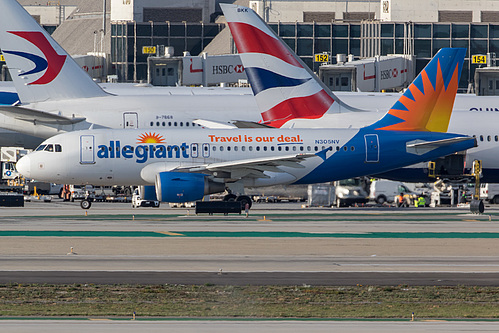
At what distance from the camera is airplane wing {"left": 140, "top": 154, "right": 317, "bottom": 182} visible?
4619 cm

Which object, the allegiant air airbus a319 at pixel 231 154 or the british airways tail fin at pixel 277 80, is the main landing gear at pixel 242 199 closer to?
the allegiant air airbus a319 at pixel 231 154

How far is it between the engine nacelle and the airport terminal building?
48.6 m

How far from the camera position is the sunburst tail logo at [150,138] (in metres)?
47.7

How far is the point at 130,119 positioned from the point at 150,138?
678 cm

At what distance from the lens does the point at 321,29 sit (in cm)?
10550

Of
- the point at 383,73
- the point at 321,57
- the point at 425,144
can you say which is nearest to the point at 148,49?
the point at 321,57

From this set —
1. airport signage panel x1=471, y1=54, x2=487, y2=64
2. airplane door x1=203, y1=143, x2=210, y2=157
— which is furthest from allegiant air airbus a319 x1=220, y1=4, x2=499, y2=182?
airport signage panel x1=471, y1=54, x2=487, y2=64

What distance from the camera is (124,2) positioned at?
11769 centimetres

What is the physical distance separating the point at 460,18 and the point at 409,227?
243ft

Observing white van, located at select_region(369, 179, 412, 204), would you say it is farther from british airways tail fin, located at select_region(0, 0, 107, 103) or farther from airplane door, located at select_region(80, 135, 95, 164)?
airplane door, located at select_region(80, 135, 95, 164)

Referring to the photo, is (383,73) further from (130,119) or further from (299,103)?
(130,119)

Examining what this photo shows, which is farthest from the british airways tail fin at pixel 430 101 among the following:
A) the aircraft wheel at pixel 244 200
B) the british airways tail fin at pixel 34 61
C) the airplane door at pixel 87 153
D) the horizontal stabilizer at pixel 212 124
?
the british airways tail fin at pixel 34 61

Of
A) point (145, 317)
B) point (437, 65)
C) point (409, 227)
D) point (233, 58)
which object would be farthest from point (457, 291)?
point (233, 58)

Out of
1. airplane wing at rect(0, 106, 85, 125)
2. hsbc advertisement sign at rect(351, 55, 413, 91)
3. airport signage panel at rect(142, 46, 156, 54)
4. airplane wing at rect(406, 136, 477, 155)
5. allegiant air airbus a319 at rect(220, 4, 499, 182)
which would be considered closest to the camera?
airplane wing at rect(406, 136, 477, 155)
